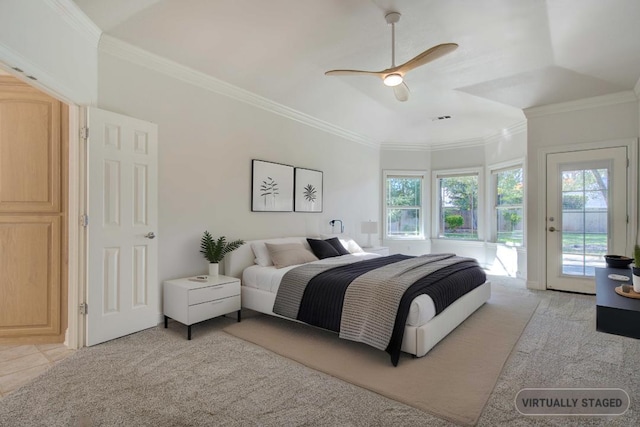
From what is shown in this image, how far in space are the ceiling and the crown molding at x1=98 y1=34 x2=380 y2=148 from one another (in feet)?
0.26

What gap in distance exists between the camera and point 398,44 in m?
3.37

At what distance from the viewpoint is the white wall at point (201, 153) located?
332 centimetres

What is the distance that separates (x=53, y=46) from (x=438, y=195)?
21.9 ft

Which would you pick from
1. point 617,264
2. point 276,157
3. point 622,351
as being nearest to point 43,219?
point 276,157

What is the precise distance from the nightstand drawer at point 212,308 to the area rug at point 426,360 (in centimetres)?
19

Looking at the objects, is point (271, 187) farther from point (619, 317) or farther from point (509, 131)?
point (509, 131)

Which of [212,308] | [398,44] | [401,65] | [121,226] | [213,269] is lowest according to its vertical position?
[212,308]

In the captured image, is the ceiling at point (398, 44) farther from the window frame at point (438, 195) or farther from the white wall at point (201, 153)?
the window frame at point (438, 195)

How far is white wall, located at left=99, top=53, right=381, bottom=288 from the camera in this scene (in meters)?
3.32

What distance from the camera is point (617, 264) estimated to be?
8.68 ft

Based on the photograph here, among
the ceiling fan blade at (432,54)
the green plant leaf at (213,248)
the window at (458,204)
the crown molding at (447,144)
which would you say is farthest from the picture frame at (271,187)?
the window at (458,204)

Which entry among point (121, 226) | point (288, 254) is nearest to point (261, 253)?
point (288, 254)

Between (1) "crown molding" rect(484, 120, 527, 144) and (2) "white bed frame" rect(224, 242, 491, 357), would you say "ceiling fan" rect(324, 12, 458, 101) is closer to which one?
(2) "white bed frame" rect(224, 242, 491, 357)

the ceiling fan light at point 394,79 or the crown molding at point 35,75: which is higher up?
the ceiling fan light at point 394,79
